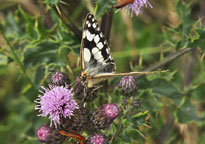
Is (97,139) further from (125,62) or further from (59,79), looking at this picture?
(125,62)

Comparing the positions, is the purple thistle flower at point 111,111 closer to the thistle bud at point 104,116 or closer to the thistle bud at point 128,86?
the thistle bud at point 104,116

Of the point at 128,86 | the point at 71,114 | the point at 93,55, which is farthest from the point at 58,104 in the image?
the point at 128,86

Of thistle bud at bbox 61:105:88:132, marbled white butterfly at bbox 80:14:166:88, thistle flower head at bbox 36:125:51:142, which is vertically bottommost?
thistle flower head at bbox 36:125:51:142

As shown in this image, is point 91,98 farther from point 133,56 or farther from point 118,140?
point 133,56

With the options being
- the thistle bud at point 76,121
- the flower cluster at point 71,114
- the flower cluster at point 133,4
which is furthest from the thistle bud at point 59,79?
the flower cluster at point 133,4

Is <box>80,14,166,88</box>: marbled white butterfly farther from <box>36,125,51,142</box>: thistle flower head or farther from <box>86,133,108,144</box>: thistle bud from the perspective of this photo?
<box>36,125,51,142</box>: thistle flower head

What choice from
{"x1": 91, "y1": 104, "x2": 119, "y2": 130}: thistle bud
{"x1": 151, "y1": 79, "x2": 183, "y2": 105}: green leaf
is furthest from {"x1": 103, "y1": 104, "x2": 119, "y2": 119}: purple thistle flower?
{"x1": 151, "y1": 79, "x2": 183, "y2": 105}: green leaf
